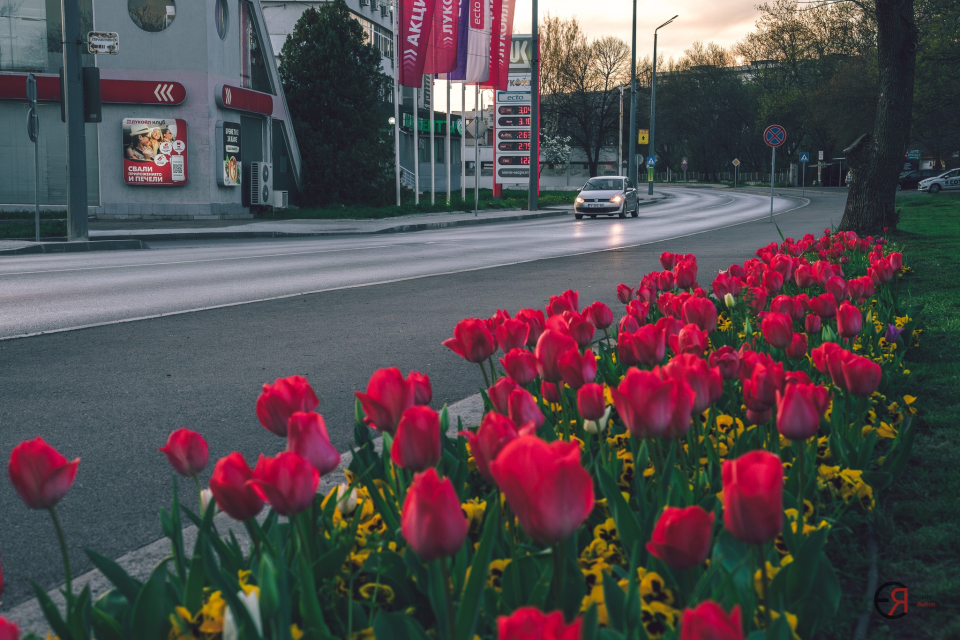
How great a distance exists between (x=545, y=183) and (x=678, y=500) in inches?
2914

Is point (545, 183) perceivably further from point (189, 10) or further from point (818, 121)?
point (189, 10)

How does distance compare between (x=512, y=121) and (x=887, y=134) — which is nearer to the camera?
(x=887, y=134)

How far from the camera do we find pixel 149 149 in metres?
27.4

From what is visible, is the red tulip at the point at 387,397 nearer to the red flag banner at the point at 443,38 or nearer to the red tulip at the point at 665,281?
A: the red tulip at the point at 665,281

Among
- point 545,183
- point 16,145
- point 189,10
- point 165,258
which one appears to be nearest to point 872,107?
point 545,183

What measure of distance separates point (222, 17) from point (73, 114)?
12701 millimetres

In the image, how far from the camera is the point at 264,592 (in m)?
1.43

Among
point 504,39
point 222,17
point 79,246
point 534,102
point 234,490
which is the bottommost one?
Result: point 79,246

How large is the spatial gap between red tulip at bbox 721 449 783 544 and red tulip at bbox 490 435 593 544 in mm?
220

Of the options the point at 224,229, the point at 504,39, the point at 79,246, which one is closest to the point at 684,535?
the point at 79,246

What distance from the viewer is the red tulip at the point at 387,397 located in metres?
1.95

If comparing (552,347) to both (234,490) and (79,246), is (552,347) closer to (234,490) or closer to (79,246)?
(234,490)

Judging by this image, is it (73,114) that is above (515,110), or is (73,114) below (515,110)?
below

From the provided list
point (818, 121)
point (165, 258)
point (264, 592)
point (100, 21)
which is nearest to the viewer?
point (264, 592)
